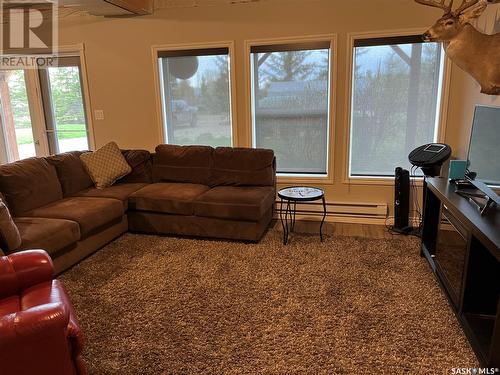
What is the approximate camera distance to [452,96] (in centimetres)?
377

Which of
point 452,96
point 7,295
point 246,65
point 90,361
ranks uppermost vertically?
point 246,65

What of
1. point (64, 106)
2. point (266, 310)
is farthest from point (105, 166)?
point (266, 310)

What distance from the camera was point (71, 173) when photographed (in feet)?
13.0

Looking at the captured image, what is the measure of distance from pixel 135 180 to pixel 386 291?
3.14 m

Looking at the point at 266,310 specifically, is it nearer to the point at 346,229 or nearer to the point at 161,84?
the point at 346,229

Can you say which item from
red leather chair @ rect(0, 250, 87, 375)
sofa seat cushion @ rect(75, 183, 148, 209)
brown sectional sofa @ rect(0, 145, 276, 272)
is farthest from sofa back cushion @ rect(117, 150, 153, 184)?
red leather chair @ rect(0, 250, 87, 375)

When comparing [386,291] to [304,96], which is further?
[304,96]

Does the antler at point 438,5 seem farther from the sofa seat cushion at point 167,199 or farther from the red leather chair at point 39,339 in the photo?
the red leather chair at point 39,339

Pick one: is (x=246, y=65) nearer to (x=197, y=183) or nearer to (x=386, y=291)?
(x=197, y=183)

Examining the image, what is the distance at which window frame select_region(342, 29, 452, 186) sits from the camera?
3.75 metres

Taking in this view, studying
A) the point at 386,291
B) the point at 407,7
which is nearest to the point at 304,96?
the point at 407,7

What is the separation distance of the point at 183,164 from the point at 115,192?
2.74 ft

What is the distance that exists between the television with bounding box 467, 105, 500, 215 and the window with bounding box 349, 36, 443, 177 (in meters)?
1.38

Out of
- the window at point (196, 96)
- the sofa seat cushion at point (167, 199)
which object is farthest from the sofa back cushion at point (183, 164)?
the window at point (196, 96)
